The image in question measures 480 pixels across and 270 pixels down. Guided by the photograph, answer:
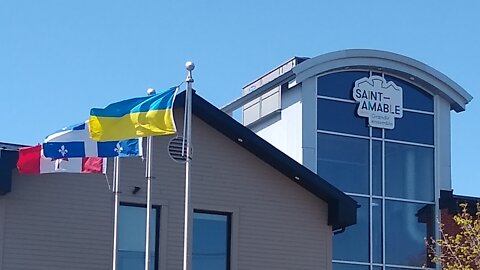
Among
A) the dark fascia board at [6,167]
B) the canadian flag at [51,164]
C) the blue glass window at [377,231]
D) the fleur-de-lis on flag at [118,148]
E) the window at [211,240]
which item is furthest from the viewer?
the blue glass window at [377,231]

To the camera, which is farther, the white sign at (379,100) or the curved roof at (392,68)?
the white sign at (379,100)

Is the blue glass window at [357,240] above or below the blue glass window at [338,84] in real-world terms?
below

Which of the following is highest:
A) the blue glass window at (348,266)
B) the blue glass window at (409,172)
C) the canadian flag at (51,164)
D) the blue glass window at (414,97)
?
the blue glass window at (414,97)

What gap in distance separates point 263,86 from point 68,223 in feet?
51.7

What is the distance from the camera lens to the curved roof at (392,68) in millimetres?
35406

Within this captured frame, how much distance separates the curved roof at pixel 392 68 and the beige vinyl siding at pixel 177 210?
1039 centimetres

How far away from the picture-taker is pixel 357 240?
115ft

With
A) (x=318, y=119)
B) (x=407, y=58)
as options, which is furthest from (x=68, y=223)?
(x=407, y=58)

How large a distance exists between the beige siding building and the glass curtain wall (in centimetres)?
946

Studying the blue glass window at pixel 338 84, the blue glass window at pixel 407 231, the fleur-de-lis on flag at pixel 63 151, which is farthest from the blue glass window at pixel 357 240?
the fleur-de-lis on flag at pixel 63 151

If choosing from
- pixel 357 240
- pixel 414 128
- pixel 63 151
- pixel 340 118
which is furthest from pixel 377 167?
pixel 63 151

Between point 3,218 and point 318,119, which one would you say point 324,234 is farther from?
point 318,119

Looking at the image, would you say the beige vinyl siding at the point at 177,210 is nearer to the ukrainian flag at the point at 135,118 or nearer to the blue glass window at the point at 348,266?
the ukrainian flag at the point at 135,118

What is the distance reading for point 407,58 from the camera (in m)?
36.8
